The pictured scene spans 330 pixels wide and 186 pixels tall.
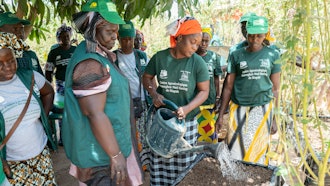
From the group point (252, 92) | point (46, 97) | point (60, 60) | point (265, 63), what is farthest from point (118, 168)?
point (60, 60)

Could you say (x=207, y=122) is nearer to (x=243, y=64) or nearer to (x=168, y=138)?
(x=243, y=64)

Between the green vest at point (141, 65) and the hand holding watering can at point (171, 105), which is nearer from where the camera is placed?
the hand holding watering can at point (171, 105)

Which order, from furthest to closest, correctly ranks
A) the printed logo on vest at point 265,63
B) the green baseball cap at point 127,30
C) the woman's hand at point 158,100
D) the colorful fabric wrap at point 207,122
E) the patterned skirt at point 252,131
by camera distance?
the colorful fabric wrap at point 207,122
the green baseball cap at point 127,30
the patterned skirt at point 252,131
the printed logo on vest at point 265,63
the woman's hand at point 158,100

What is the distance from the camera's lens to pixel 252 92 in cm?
262

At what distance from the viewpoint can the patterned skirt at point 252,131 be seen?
2680 mm

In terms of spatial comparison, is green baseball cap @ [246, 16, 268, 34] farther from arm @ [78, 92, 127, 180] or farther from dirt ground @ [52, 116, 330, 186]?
arm @ [78, 92, 127, 180]

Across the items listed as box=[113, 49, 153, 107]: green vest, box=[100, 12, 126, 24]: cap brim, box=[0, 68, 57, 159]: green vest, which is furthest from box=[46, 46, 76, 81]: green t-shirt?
box=[100, 12, 126, 24]: cap brim

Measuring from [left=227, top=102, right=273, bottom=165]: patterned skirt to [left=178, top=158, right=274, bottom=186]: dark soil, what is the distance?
31.9 inches

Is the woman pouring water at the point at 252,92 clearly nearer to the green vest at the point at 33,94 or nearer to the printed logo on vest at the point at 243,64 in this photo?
the printed logo on vest at the point at 243,64

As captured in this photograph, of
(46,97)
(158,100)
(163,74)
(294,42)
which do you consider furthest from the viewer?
(163,74)

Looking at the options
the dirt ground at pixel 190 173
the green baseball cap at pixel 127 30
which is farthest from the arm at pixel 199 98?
the green baseball cap at pixel 127 30

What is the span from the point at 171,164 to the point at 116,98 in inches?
44.4

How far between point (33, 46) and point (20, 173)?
891 centimetres

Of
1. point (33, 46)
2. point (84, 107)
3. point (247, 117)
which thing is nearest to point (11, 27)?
point (84, 107)
